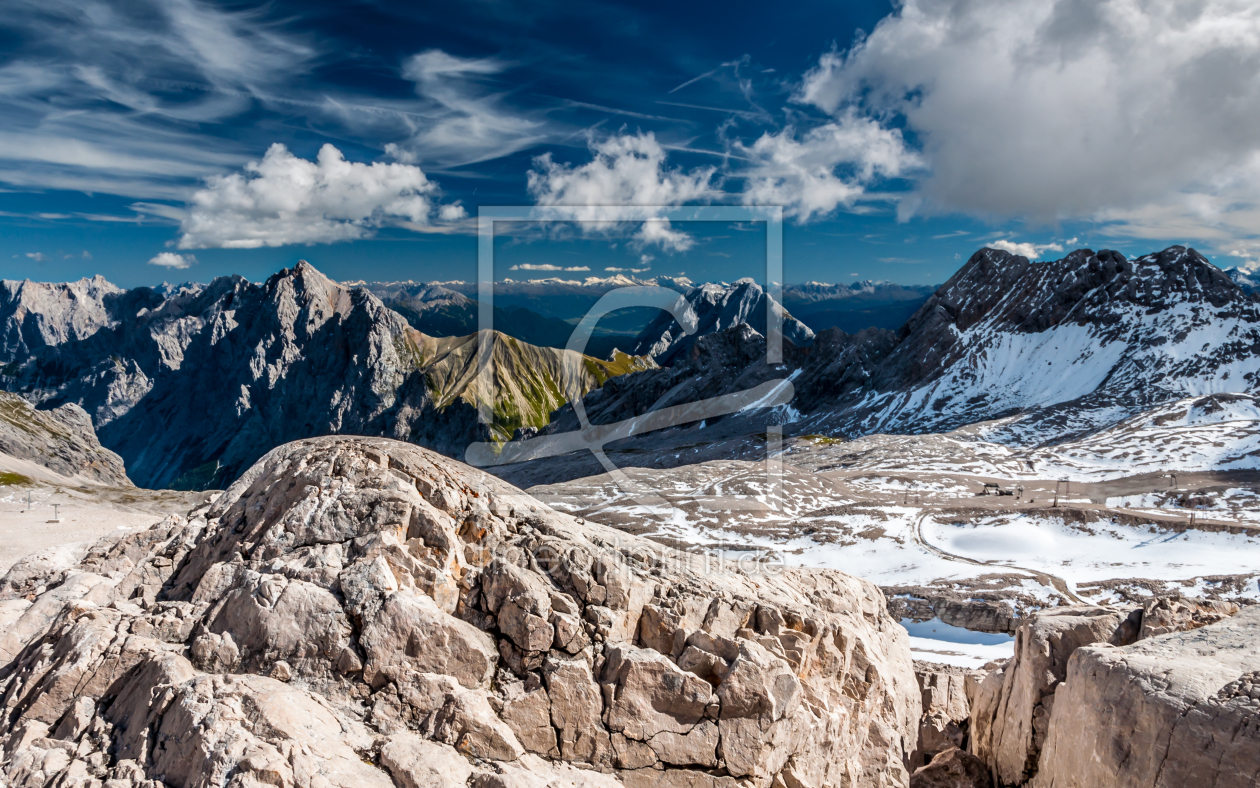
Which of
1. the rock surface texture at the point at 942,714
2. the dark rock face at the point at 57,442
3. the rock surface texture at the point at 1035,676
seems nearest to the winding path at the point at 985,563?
the rock surface texture at the point at 942,714

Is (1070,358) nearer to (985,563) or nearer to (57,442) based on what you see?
(985,563)

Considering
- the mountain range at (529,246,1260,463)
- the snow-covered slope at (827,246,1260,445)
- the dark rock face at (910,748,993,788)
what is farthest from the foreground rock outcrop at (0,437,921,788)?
the snow-covered slope at (827,246,1260,445)

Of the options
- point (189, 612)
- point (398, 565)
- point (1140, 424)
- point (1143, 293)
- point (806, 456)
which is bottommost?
point (806, 456)

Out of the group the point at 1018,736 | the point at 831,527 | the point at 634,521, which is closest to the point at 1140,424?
the point at 831,527

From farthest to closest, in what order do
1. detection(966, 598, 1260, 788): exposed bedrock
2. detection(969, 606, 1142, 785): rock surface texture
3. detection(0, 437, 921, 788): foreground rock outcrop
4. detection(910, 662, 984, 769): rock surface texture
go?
detection(910, 662, 984, 769): rock surface texture → detection(969, 606, 1142, 785): rock surface texture → detection(966, 598, 1260, 788): exposed bedrock → detection(0, 437, 921, 788): foreground rock outcrop

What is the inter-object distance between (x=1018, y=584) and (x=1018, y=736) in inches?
1919

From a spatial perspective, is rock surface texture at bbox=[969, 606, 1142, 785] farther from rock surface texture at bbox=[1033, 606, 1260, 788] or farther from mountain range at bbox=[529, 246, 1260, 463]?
mountain range at bbox=[529, 246, 1260, 463]

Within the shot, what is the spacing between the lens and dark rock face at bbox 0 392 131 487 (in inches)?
4899

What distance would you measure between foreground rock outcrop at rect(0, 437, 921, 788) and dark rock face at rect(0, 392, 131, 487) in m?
142

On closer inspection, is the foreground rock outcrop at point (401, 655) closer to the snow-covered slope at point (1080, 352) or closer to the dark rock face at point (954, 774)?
the dark rock face at point (954, 774)

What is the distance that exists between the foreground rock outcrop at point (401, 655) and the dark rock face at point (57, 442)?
467ft

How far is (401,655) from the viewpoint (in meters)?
11.4

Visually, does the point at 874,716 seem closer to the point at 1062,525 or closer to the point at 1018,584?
the point at 1018,584

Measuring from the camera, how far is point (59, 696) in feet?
34.9
